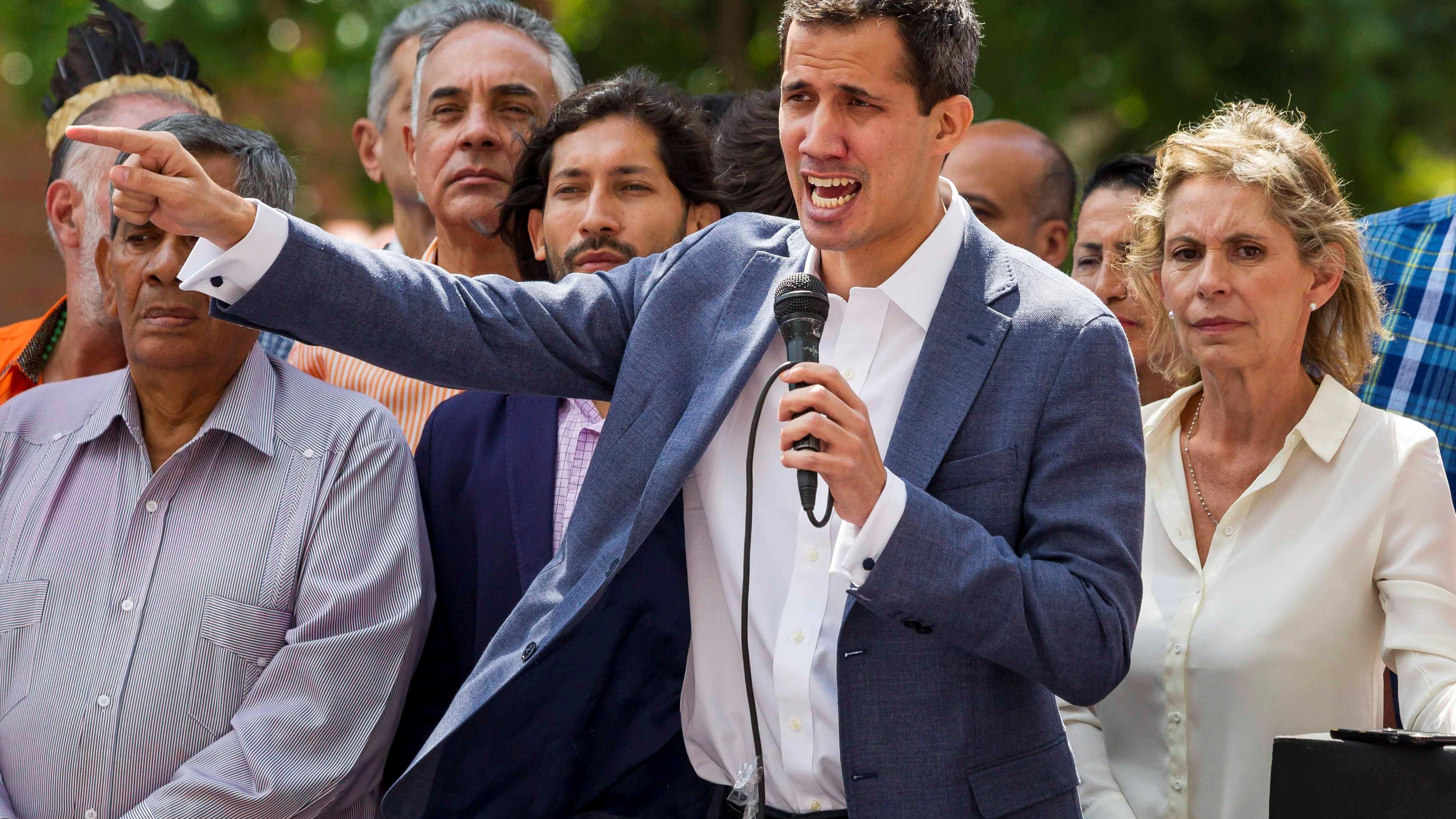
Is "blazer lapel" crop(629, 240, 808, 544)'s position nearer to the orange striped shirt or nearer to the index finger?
the index finger

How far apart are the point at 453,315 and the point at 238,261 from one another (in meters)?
0.41

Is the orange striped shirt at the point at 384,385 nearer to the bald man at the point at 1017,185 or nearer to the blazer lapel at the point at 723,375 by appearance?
the blazer lapel at the point at 723,375

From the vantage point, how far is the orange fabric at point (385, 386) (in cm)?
439

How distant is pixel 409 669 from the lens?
336 centimetres

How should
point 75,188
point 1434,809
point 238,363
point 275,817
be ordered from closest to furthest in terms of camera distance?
point 1434,809 → point 275,817 → point 238,363 → point 75,188

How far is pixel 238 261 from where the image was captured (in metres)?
2.46

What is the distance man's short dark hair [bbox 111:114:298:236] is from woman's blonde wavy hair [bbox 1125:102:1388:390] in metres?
2.11

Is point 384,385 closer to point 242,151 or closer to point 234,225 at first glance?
point 242,151

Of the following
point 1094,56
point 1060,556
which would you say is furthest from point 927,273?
point 1094,56

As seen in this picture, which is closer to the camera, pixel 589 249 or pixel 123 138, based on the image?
A: pixel 123 138

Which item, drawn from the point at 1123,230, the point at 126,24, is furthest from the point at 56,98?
the point at 1123,230

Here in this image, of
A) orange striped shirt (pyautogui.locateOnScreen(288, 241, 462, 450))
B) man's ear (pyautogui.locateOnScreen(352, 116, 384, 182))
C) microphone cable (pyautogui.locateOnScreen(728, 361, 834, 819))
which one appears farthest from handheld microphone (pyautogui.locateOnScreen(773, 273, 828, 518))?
man's ear (pyautogui.locateOnScreen(352, 116, 384, 182))

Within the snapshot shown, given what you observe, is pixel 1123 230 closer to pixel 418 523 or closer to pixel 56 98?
pixel 418 523

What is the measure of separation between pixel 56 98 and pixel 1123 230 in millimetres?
3465
